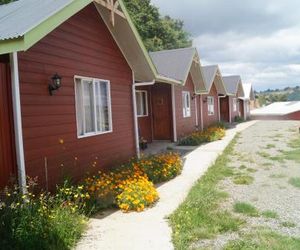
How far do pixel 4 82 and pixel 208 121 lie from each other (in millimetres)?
20370

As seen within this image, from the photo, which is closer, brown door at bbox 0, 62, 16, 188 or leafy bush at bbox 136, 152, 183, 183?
brown door at bbox 0, 62, 16, 188

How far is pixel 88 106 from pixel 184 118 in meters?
11.1

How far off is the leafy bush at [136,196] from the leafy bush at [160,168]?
5.74ft

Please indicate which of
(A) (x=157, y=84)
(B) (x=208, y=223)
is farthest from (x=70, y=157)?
(A) (x=157, y=84)

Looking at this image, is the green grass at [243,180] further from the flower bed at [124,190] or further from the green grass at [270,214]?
the green grass at [270,214]

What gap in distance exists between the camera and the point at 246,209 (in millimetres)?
6441

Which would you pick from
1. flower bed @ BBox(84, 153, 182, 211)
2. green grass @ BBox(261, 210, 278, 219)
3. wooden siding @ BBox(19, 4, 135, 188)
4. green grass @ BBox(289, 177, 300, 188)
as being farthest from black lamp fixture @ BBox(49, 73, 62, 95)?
green grass @ BBox(289, 177, 300, 188)

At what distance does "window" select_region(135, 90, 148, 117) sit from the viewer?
16.2 meters

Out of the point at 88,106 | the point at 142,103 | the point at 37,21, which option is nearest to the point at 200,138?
the point at 142,103

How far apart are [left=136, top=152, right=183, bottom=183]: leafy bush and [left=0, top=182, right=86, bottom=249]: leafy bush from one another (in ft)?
11.4

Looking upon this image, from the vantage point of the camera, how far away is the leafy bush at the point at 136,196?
6.65 m

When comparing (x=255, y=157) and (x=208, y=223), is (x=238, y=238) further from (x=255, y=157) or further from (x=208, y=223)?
(x=255, y=157)

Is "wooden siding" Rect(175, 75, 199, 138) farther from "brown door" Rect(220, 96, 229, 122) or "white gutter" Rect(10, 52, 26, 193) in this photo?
"brown door" Rect(220, 96, 229, 122)

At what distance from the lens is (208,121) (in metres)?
25.3
